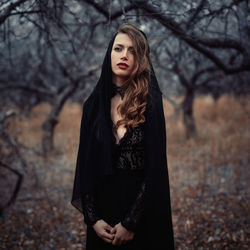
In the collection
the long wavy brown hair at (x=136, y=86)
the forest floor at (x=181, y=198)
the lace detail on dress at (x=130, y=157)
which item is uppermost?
the long wavy brown hair at (x=136, y=86)

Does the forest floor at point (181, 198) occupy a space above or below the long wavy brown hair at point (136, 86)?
below

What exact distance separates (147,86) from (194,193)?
3725 millimetres

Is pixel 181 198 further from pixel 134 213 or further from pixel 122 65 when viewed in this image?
pixel 122 65

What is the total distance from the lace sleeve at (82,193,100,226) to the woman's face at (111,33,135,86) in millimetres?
984

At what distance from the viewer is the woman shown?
1.68 m

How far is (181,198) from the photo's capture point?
A: 4770 millimetres

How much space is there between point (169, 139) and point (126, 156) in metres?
7.86

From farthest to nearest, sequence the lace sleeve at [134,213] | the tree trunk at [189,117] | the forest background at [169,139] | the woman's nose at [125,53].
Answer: the tree trunk at [189,117] < the forest background at [169,139] < the woman's nose at [125,53] < the lace sleeve at [134,213]

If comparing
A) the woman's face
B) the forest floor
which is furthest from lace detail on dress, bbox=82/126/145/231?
the forest floor

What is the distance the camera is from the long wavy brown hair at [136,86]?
1742 mm

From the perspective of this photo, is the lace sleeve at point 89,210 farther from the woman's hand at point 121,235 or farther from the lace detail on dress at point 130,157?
the woman's hand at point 121,235

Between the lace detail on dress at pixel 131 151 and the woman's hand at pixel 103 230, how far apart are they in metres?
0.44

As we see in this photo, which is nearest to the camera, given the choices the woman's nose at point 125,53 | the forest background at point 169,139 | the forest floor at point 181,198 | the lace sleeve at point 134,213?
the lace sleeve at point 134,213

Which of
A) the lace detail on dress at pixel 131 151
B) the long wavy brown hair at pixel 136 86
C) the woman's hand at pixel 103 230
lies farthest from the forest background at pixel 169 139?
the woman's hand at pixel 103 230
